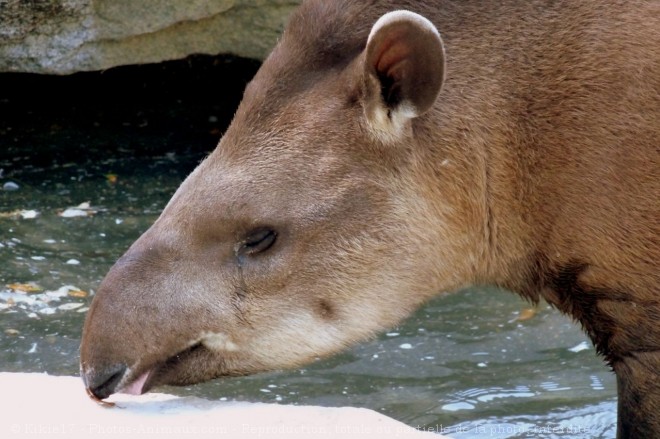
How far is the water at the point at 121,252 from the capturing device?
6.41 meters

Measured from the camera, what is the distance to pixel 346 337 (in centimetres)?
511

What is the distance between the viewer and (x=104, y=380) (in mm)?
4688

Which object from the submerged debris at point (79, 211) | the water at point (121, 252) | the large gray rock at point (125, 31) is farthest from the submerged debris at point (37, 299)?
the large gray rock at point (125, 31)

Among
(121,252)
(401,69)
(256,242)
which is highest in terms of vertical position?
A: (401,69)

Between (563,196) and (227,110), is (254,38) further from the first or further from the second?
(563,196)

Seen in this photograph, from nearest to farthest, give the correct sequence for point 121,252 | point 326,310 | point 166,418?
1. point 166,418
2. point 326,310
3. point 121,252

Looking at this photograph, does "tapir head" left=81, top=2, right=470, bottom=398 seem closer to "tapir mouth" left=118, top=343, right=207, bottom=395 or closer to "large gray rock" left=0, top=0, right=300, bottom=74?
"tapir mouth" left=118, top=343, right=207, bottom=395

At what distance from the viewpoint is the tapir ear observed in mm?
4613

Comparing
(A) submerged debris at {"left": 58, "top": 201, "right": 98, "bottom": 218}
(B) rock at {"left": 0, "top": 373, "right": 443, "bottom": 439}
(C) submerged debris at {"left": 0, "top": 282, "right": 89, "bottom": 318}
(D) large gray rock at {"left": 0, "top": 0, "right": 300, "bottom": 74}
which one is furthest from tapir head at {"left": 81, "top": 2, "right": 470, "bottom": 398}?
(D) large gray rock at {"left": 0, "top": 0, "right": 300, "bottom": 74}

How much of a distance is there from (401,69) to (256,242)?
91 cm

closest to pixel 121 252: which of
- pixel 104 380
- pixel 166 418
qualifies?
pixel 104 380

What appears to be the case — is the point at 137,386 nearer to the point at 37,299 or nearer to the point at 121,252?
the point at 37,299

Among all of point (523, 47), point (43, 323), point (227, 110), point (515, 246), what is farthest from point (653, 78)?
point (227, 110)

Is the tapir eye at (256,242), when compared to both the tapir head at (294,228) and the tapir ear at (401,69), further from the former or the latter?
the tapir ear at (401,69)
